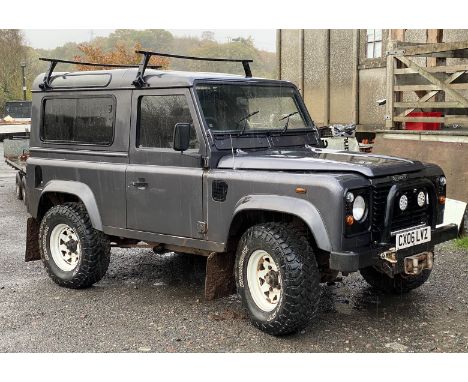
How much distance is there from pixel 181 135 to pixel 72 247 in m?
2.30

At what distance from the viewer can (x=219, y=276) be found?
543 centimetres

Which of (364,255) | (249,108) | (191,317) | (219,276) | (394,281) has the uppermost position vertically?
(249,108)

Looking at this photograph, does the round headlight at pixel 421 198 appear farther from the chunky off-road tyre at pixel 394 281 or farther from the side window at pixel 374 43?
the side window at pixel 374 43

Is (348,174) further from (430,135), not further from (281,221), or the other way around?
(430,135)

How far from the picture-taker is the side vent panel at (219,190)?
531 cm

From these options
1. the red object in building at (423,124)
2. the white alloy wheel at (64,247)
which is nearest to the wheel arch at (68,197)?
the white alloy wheel at (64,247)

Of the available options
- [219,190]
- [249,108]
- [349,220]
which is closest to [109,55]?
[249,108]

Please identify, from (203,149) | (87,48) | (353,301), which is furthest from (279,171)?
(87,48)

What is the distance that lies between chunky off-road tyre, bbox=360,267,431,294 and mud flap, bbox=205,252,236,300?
154 cm

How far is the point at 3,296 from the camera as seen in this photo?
636 cm

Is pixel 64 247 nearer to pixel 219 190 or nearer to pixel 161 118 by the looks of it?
pixel 161 118

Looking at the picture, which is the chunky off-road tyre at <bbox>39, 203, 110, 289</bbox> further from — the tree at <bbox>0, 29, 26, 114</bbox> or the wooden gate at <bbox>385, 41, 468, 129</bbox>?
the tree at <bbox>0, 29, 26, 114</bbox>

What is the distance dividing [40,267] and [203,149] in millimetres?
3374

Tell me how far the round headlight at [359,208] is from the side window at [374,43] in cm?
1047
